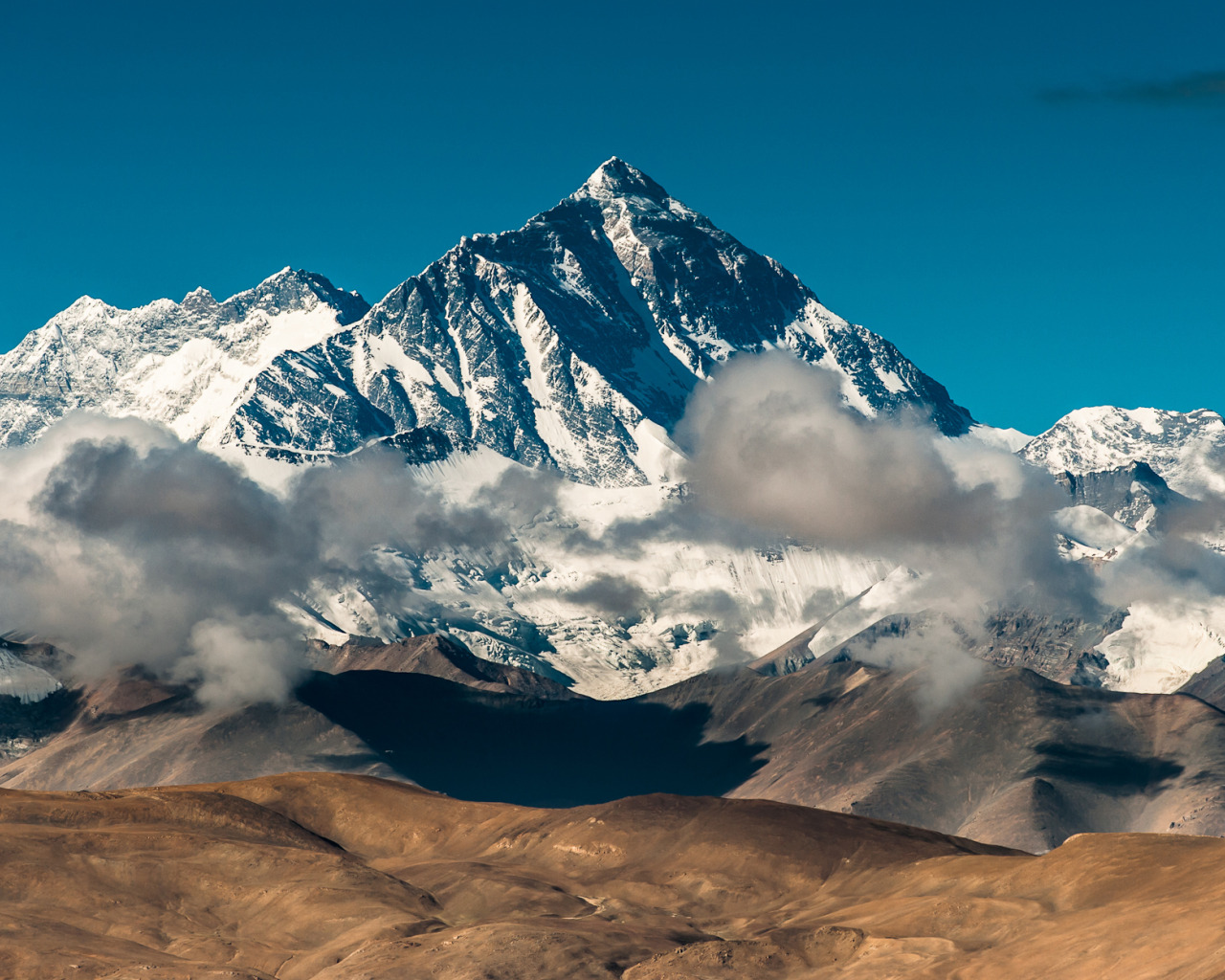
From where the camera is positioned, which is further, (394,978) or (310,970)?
(310,970)

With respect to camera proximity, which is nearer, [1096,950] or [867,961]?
[1096,950]

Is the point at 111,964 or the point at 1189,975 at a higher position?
the point at 111,964

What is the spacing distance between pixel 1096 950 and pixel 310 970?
286 ft

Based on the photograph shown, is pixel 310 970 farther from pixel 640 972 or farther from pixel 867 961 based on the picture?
pixel 867 961

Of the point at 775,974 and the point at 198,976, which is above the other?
the point at 198,976

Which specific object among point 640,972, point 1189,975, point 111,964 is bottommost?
point 1189,975

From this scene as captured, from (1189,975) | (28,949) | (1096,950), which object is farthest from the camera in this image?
(28,949)

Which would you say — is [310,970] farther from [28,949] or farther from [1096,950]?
[1096,950]

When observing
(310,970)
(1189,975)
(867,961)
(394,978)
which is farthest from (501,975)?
(1189,975)

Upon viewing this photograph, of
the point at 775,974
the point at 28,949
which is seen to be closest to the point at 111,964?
the point at 28,949

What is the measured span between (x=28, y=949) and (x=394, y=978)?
4075 cm

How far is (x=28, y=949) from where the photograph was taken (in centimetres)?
19062

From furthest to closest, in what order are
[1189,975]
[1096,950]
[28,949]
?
[28,949]
[1096,950]
[1189,975]

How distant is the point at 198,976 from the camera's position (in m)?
185
